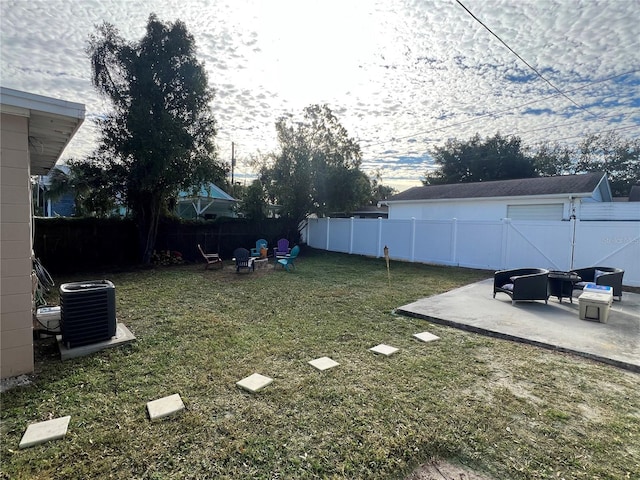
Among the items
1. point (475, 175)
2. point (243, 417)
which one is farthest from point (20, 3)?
point (475, 175)

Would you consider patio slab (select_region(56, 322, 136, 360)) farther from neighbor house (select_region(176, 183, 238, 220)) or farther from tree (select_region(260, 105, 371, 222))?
neighbor house (select_region(176, 183, 238, 220))

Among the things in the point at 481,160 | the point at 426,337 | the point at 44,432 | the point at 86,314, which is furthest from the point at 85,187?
the point at 481,160

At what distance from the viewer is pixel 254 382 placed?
10.1 feet

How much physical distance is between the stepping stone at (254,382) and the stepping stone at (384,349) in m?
1.43

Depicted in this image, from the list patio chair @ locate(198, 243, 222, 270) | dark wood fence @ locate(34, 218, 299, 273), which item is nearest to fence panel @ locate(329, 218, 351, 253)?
dark wood fence @ locate(34, 218, 299, 273)

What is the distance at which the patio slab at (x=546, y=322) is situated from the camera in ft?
13.3

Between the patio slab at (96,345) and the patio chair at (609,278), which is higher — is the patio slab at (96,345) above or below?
below

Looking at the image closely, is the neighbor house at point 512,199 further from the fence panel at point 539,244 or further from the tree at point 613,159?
the tree at point 613,159

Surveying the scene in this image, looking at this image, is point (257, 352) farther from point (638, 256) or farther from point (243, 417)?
point (638, 256)

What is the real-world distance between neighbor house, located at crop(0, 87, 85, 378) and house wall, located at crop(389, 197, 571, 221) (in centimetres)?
1547

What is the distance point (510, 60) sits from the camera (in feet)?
25.4

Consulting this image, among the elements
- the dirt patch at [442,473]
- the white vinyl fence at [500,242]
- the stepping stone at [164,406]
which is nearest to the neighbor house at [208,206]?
the white vinyl fence at [500,242]

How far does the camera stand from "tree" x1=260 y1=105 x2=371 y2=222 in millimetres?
14070

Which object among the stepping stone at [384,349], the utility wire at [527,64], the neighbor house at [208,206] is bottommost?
Result: the stepping stone at [384,349]
